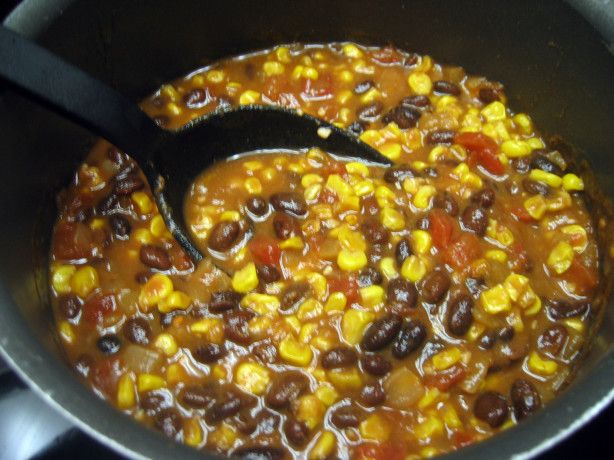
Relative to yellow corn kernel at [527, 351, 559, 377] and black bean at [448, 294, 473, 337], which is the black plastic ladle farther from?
yellow corn kernel at [527, 351, 559, 377]

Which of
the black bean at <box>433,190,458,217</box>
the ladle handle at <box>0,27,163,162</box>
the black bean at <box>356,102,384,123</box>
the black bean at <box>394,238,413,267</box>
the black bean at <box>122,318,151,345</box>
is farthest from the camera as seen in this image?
the black bean at <box>356,102,384,123</box>

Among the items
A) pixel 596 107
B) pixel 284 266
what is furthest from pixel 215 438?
pixel 596 107

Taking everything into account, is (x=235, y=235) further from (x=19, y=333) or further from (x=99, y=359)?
(x=19, y=333)

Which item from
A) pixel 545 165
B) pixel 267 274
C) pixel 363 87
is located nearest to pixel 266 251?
pixel 267 274

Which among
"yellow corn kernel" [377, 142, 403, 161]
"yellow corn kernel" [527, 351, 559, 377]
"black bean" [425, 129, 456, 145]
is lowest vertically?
"yellow corn kernel" [527, 351, 559, 377]

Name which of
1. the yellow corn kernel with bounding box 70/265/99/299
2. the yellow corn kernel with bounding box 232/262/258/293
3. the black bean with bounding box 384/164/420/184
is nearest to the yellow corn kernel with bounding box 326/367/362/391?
the yellow corn kernel with bounding box 232/262/258/293

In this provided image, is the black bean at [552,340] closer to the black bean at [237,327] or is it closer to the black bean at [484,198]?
the black bean at [484,198]

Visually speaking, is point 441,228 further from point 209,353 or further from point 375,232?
point 209,353
